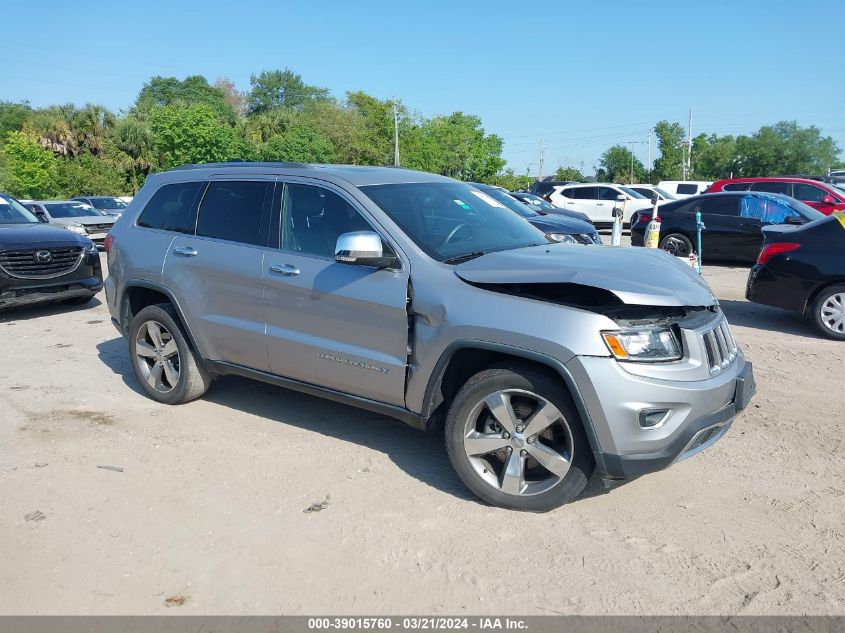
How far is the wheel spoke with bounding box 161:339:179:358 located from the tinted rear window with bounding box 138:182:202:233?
0.87m

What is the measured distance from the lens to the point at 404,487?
170 inches

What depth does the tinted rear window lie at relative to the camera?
18.5ft

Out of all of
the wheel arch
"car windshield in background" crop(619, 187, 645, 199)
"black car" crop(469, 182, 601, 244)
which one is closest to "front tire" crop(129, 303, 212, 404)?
the wheel arch

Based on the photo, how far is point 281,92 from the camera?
359 feet

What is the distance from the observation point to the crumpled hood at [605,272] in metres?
3.68

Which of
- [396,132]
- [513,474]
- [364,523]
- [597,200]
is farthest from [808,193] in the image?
[396,132]

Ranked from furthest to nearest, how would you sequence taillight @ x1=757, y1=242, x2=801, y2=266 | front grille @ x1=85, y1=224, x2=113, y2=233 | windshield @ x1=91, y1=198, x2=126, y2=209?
1. windshield @ x1=91, y1=198, x2=126, y2=209
2. front grille @ x1=85, y1=224, x2=113, y2=233
3. taillight @ x1=757, y1=242, x2=801, y2=266

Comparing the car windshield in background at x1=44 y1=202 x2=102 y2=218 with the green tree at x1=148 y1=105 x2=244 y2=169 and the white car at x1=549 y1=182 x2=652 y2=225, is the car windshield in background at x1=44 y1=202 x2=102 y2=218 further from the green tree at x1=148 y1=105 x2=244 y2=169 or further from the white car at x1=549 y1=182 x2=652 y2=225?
the green tree at x1=148 y1=105 x2=244 y2=169

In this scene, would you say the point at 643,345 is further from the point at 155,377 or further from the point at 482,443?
the point at 155,377

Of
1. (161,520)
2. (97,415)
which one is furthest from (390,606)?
(97,415)

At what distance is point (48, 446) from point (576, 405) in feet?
12.0

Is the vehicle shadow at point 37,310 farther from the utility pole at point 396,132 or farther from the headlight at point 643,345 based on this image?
the utility pole at point 396,132

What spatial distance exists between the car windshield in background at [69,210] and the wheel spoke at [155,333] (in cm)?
1701

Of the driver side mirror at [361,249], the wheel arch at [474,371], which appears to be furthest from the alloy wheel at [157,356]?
the wheel arch at [474,371]
